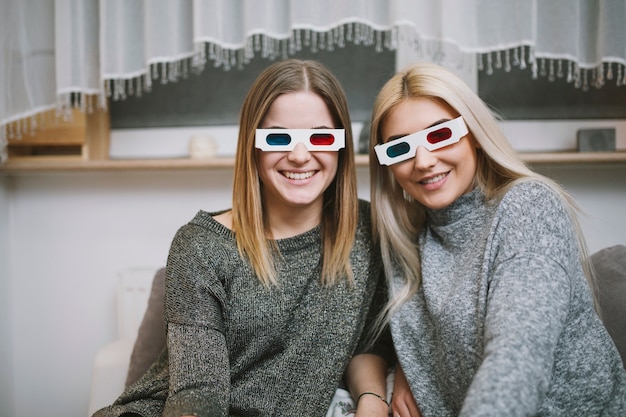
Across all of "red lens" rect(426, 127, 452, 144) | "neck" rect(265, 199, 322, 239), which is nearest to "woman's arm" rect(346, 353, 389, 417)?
"neck" rect(265, 199, 322, 239)

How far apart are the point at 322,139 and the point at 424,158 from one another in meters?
0.24

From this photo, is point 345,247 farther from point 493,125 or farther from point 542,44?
point 542,44

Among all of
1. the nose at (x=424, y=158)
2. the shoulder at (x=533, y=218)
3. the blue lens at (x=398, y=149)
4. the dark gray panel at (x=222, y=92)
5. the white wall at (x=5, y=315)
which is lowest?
the white wall at (x=5, y=315)

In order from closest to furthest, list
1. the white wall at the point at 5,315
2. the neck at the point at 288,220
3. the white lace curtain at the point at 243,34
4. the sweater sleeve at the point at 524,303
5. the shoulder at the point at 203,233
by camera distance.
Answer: the sweater sleeve at the point at 524,303
the shoulder at the point at 203,233
the neck at the point at 288,220
the white lace curtain at the point at 243,34
the white wall at the point at 5,315

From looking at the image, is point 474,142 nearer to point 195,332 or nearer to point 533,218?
point 533,218

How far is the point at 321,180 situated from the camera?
4.17 feet

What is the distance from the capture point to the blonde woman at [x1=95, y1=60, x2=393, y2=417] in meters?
1.18

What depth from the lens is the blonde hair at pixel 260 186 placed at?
4.04 ft

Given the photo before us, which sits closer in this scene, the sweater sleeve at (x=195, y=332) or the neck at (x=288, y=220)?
the sweater sleeve at (x=195, y=332)

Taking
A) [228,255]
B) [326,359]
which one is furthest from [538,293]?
[228,255]

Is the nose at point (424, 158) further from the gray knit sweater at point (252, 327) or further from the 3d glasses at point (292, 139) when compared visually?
the gray knit sweater at point (252, 327)

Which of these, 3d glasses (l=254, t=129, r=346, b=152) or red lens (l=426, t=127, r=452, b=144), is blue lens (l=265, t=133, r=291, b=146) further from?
red lens (l=426, t=127, r=452, b=144)

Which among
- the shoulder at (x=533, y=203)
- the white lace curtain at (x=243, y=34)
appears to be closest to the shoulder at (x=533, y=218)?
the shoulder at (x=533, y=203)

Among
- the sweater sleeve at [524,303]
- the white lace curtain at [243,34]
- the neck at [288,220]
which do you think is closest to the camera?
the sweater sleeve at [524,303]
